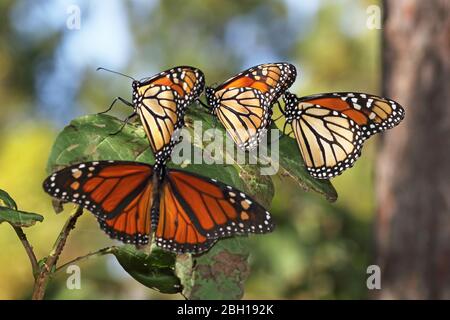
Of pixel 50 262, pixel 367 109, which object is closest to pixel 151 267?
pixel 50 262

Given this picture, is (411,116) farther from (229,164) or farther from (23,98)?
(23,98)

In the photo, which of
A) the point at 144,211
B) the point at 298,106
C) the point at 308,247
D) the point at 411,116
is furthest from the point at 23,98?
the point at 144,211

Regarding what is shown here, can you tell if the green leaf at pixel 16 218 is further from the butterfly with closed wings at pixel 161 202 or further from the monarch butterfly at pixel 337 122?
the monarch butterfly at pixel 337 122

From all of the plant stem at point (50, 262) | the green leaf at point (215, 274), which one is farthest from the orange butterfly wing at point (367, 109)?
the plant stem at point (50, 262)

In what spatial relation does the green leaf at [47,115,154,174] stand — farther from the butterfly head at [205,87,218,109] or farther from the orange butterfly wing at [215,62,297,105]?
the orange butterfly wing at [215,62,297,105]

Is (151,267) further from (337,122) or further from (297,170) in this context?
(337,122)

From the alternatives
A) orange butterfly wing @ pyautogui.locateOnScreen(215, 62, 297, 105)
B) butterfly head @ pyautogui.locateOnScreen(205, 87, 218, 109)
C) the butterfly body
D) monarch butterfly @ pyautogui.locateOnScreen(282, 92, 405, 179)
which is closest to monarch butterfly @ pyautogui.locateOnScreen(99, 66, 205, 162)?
the butterfly body
